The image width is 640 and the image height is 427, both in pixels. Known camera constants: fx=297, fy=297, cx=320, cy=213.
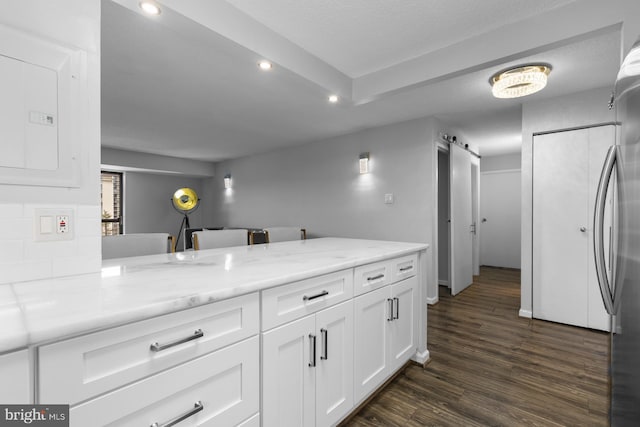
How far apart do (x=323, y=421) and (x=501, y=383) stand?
1.33 m

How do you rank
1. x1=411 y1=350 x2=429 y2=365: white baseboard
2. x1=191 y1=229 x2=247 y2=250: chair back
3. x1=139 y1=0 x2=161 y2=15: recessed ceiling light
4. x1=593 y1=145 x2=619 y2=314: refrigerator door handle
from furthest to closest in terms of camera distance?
x1=191 y1=229 x2=247 y2=250: chair back
x1=411 y1=350 x2=429 y2=365: white baseboard
x1=139 y1=0 x2=161 y2=15: recessed ceiling light
x1=593 y1=145 x2=619 y2=314: refrigerator door handle

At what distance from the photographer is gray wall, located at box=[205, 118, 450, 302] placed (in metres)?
3.67

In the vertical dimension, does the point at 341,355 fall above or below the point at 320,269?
below

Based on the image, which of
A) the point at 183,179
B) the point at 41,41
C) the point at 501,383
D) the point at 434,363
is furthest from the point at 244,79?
the point at 183,179

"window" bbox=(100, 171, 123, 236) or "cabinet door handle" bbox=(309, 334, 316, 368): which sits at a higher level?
"window" bbox=(100, 171, 123, 236)

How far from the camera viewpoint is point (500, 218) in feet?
19.5

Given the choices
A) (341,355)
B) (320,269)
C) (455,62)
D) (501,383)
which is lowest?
(501,383)

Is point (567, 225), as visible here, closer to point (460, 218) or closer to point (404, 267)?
point (460, 218)

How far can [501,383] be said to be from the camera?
1939mm

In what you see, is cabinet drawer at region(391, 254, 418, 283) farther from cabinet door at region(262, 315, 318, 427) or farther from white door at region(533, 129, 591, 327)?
white door at region(533, 129, 591, 327)

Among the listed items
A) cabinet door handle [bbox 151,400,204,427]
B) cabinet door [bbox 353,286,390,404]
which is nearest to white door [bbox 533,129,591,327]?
cabinet door [bbox 353,286,390,404]

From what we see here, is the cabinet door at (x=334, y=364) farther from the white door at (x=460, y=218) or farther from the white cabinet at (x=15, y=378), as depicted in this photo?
the white door at (x=460, y=218)

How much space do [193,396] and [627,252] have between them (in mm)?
1447

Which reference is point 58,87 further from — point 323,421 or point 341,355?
point 323,421
